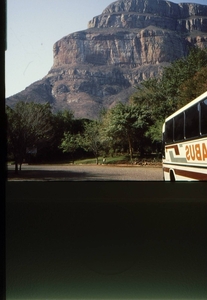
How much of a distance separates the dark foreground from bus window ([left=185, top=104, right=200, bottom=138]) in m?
1.52

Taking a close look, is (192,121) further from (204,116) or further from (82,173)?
(82,173)

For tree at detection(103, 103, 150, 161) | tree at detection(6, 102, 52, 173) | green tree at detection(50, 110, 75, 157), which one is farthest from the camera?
tree at detection(103, 103, 150, 161)

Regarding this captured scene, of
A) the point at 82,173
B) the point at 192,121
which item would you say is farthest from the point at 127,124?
the point at 192,121

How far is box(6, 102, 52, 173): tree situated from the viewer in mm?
9562

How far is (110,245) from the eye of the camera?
5.21 meters

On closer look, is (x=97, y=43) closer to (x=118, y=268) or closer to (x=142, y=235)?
(x=142, y=235)

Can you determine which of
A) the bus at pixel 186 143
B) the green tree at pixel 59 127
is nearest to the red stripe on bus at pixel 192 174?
the bus at pixel 186 143

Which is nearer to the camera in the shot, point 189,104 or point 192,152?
point 192,152

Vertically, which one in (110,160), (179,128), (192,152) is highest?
(179,128)

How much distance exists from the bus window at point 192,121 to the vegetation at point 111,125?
73cm

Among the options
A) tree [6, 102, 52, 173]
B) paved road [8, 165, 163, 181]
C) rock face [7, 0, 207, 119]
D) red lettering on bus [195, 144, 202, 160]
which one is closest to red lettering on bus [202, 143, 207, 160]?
red lettering on bus [195, 144, 202, 160]

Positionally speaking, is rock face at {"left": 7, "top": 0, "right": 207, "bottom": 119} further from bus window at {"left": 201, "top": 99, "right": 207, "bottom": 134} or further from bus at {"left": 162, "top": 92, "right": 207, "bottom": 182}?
bus window at {"left": 201, "top": 99, "right": 207, "bottom": 134}

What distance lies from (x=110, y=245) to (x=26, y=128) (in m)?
5.58

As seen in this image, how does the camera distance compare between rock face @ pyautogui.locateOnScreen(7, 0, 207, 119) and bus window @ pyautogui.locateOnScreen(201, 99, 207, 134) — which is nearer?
bus window @ pyautogui.locateOnScreen(201, 99, 207, 134)
